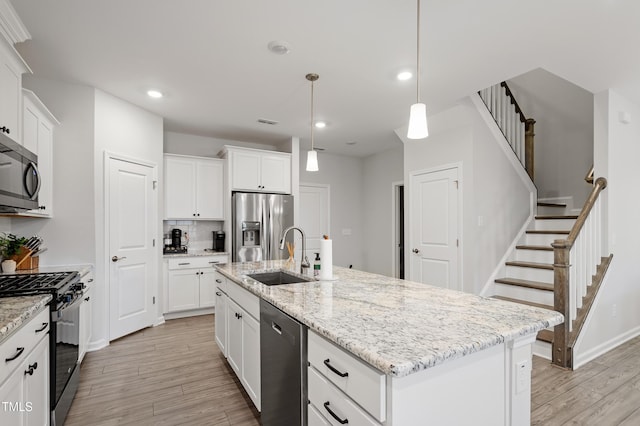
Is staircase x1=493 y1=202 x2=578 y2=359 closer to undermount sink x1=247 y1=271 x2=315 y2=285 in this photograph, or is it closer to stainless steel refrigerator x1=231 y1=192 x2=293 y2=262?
undermount sink x1=247 y1=271 x2=315 y2=285

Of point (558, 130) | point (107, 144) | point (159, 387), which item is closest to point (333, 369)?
point (159, 387)

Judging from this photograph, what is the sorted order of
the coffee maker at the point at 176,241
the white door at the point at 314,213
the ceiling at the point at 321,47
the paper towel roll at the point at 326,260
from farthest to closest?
1. the white door at the point at 314,213
2. the coffee maker at the point at 176,241
3. the paper towel roll at the point at 326,260
4. the ceiling at the point at 321,47

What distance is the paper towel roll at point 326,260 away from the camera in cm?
220

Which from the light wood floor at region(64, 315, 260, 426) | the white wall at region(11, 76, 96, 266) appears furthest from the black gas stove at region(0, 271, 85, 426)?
the white wall at region(11, 76, 96, 266)

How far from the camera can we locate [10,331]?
1.30 meters

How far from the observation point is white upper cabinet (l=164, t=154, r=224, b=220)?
14.6 ft

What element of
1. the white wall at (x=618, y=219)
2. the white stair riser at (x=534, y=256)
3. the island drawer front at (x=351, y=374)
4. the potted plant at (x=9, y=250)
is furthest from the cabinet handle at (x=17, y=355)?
the white stair riser at (x=534, y=256)

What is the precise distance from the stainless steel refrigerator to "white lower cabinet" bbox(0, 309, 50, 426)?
112 inches

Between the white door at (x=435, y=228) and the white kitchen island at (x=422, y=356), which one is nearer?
the white kitchen island at (x=422, y=356)

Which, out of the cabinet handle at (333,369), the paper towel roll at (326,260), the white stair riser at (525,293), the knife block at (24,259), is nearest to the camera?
the cabinet handle at (333,369)

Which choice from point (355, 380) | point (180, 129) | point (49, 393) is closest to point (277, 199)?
point (180, 129)

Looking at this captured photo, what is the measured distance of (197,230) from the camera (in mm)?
4922

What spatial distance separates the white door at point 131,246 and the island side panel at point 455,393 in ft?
11.3

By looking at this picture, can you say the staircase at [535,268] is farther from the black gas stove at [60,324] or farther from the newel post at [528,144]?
the black gas stove at [60,324]
